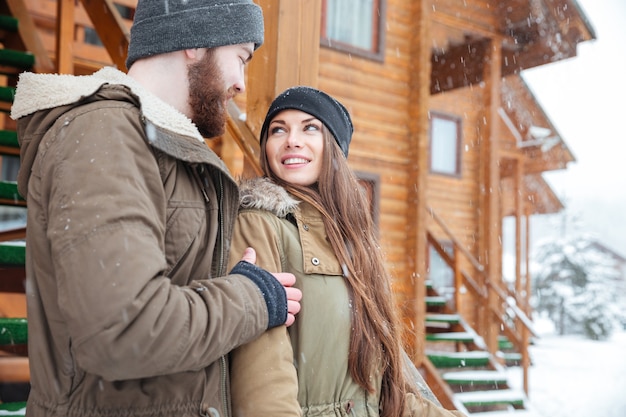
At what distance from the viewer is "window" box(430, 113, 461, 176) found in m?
13.4

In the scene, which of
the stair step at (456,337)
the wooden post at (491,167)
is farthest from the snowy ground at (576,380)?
the wooden post at (491,167)

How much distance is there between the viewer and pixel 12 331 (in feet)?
9.90

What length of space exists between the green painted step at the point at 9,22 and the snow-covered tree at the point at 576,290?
67.7 feet

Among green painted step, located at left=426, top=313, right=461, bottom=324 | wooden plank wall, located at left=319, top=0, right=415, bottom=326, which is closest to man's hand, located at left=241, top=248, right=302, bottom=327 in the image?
green painted step, located at left=426, top=313, right=461, bottom=324

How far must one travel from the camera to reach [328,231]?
219 centimetres

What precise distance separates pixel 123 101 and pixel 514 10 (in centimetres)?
925

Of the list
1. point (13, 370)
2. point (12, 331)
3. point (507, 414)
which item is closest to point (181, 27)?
point (12, 331)

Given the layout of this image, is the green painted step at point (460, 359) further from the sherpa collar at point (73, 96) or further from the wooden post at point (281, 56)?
the sherpa collar at point (73, 96)

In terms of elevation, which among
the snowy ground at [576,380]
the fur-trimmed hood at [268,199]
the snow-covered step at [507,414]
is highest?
the fur-trimmed hood at [268,199]

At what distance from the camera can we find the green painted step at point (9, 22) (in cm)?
488

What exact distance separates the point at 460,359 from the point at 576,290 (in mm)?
18685

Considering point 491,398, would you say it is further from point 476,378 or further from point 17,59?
point 17,59

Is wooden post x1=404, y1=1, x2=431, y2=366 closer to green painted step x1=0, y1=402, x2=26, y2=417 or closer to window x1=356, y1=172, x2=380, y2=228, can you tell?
window x1=356, y1=172, x2=380, y2=228

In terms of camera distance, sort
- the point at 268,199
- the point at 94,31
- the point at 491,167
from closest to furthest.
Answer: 1. the point at 268,199
2. the point at 94,31
3. the point at 491,167
